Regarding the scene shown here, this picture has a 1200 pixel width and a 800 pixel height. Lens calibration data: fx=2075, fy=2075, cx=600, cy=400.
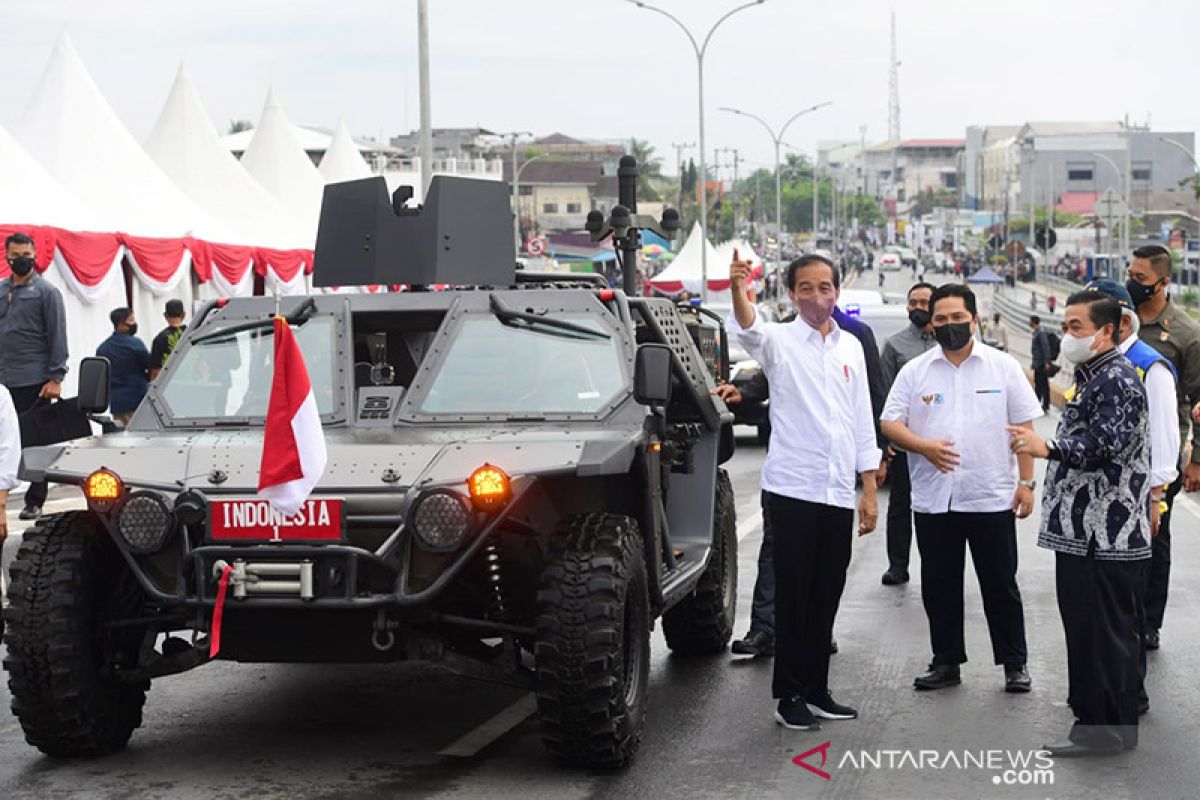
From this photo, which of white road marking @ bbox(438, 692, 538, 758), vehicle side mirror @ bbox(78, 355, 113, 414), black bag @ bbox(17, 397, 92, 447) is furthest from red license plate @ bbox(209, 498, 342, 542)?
black bag @ bbox(17, 397, 92, 447)

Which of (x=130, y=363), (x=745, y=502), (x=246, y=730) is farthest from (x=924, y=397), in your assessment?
(x=130, y=363)

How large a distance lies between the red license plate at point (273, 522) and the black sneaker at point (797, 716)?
225 cm

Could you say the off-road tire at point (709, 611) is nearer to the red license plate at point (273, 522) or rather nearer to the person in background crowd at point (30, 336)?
the red license plate at point (273, 522)

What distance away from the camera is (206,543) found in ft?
24.8

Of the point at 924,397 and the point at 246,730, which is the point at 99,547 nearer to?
the point at 246,730

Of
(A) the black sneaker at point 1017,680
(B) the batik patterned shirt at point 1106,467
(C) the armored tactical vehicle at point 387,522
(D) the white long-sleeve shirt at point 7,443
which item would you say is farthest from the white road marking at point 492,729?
(D) the white long-sleeve shirt at point 7,443

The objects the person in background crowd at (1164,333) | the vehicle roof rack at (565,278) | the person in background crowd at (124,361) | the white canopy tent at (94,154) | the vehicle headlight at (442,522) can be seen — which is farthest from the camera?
the white canopy tent at (94,154)

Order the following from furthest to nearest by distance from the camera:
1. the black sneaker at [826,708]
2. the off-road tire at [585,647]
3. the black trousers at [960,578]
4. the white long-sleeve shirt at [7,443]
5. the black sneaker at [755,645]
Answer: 1. the black sneaker at [755,645]
2. the white long-sleeve shirt at [7,443]
3. the black trousers at [960,578]
4. the black sneaker at [826,708]
5. the off-road tire at [585,647]

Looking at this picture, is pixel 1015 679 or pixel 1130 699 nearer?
pixel 1130 699

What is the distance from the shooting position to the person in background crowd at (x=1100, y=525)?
816 cm

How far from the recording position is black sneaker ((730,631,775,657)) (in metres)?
10.5

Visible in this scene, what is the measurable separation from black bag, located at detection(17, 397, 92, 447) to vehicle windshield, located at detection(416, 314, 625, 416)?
20.2 ft

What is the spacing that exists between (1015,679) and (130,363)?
1182 cm

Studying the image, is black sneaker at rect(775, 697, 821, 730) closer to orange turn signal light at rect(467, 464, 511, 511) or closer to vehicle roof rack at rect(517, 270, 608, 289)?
orange turn signal light at rect(467, 464, 511, 511)
